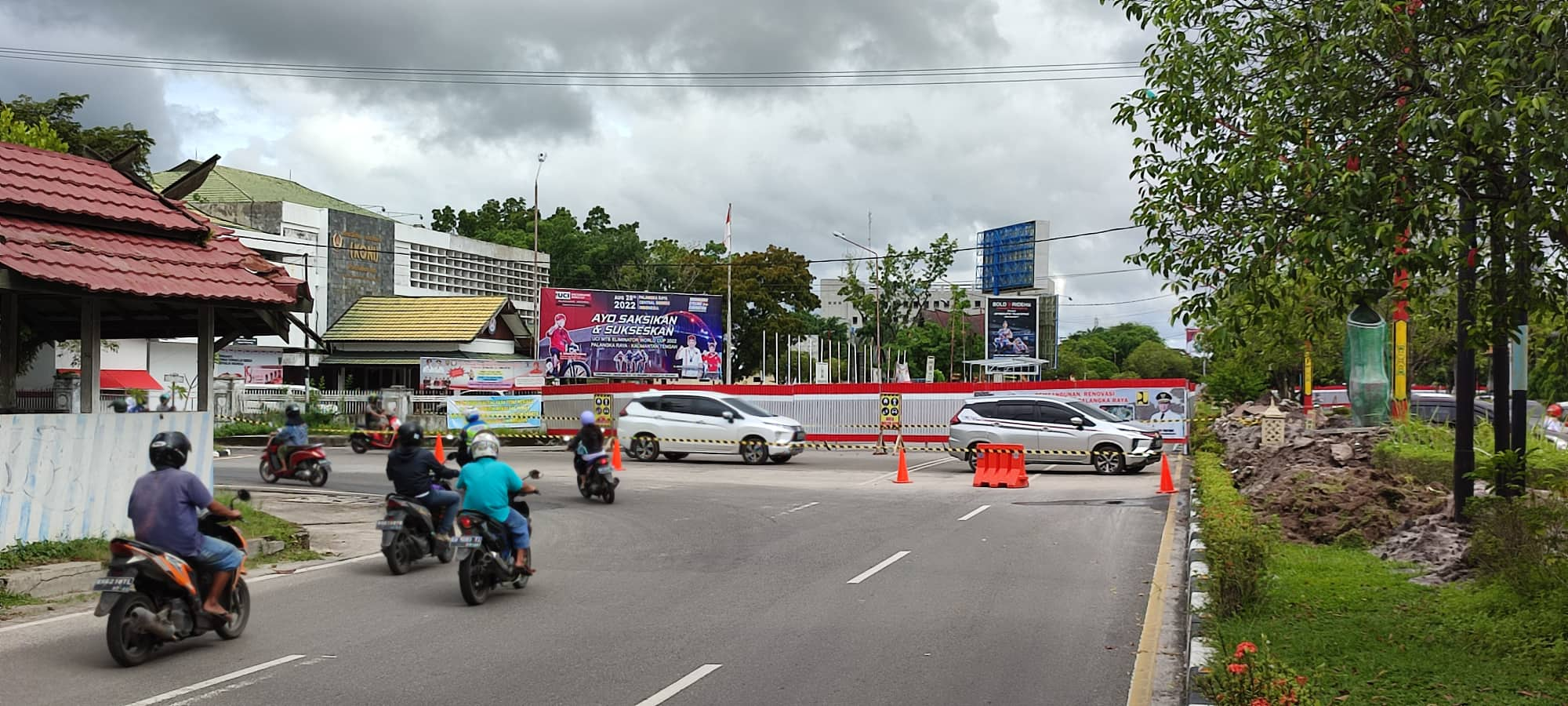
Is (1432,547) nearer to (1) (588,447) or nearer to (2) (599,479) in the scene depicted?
(2) (599,479)

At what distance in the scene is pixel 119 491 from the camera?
40.8 feet

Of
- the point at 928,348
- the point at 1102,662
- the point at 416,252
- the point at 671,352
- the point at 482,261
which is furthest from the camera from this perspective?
the point at 928,348

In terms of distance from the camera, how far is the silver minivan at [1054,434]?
2603 cm

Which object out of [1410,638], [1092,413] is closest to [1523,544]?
[1410,638]

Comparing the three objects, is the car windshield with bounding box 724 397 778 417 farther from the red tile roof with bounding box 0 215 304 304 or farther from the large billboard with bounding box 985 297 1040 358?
the large billboard with bounding box 985 297 1040 358

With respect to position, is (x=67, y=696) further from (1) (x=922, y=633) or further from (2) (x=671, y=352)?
(2) (x=671, y=352)

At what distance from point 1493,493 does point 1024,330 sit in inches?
2150

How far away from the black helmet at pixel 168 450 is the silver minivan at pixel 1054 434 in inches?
799

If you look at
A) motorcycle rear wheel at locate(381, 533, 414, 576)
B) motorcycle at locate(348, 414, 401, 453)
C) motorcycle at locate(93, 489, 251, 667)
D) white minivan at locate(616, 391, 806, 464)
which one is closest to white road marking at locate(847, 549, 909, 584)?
motorcycle rear wheel at locate(381, 533, 414, 576)

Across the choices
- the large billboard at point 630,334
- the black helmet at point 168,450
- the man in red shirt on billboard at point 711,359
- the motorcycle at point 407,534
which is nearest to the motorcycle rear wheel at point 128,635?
the black helmet at point 168,450

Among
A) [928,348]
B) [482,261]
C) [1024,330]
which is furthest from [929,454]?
[928,348]

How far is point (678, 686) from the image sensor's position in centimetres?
766

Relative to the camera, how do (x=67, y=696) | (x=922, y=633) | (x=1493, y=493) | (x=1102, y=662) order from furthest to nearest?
(x=1493, y=493), (x=922, y=633), (x=1102, y=662), (x=67, y=696)

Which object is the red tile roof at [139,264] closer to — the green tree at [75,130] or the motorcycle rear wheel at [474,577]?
the motorcycle rear wheel at [474,577]
